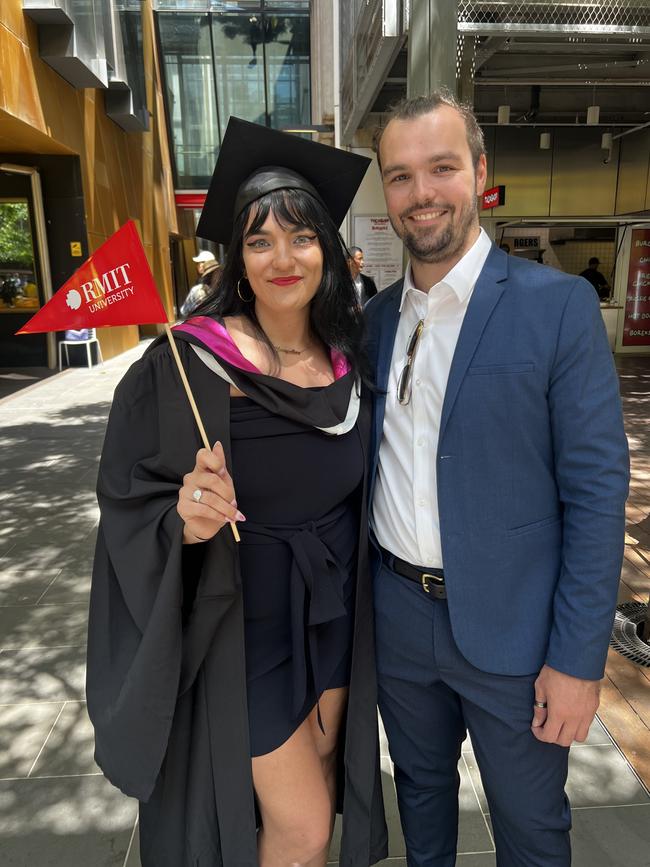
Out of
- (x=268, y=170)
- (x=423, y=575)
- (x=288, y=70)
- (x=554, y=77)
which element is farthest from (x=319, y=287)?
(x=288, y=70)

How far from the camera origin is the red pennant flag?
160 cm

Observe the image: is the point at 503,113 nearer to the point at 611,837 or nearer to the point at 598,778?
the point at 598,778

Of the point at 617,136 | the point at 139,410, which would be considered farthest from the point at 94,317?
the point at 617,136

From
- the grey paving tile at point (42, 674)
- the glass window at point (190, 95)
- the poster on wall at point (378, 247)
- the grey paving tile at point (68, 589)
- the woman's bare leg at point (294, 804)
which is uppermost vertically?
the glass window at point (190, 95)

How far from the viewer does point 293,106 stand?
70.7 feet

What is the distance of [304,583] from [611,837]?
5.26 feet

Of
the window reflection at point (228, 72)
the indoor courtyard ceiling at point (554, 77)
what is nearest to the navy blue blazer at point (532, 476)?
the indoor courtyard ceiling at point (554, 77)

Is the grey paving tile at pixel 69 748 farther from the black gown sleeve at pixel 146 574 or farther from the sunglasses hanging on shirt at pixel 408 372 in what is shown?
the sunglasses hanging on shirt at pixel 408 372

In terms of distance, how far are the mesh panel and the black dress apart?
10.5 ft

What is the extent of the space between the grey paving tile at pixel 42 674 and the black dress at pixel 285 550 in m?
1.83

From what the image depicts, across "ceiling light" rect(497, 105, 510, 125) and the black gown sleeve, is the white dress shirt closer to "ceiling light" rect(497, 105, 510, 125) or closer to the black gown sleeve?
the black gown sleeve

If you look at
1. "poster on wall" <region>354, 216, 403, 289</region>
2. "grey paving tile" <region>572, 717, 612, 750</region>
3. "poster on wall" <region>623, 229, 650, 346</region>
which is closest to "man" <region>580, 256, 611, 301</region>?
"poster on wall" <region>623, 229, 650, 346</region>

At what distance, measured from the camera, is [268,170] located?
1.86 m

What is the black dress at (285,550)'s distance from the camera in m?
1.72
